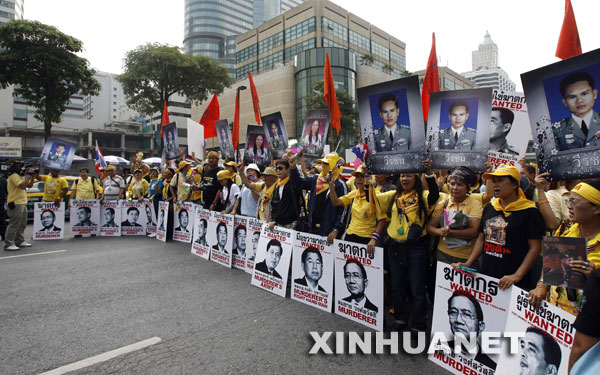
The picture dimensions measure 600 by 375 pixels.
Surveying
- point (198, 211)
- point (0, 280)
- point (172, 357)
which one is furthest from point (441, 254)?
point (0, 280)

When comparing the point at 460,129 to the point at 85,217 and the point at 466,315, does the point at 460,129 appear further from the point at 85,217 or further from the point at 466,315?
the point at 85,217

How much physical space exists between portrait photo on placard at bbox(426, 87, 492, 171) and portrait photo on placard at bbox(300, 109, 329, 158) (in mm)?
3444

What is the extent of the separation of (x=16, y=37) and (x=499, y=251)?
27.3 metres

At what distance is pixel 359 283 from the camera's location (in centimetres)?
417

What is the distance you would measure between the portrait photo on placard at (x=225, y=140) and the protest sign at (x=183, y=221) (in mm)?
1627

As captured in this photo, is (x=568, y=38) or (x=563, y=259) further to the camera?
(x=568, y=38)

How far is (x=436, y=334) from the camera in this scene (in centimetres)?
333

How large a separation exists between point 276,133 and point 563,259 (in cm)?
671

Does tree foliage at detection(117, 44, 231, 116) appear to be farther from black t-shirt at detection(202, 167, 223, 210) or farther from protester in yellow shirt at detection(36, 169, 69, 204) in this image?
black t-shirt at detection(202, 167, 223, 210)

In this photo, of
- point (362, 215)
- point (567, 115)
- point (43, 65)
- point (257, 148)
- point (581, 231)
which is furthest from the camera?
point (43, 65)

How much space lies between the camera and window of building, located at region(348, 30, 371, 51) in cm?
6041

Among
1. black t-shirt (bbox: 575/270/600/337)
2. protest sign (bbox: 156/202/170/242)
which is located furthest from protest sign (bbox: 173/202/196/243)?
black t-shirt (bbox: 575/270/600/337)

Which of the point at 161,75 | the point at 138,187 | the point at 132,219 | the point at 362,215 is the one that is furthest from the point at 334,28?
the point at 362,215

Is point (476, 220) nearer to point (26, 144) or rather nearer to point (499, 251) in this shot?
point (499, 251)
